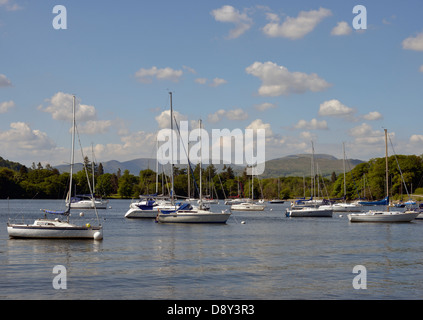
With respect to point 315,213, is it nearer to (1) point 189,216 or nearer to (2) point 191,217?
(2) point 191,217

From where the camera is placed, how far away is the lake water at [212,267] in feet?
91.4

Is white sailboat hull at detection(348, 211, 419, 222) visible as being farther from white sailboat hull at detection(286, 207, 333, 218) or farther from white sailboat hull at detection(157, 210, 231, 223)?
white sailboat hull at detection(157, 210, 231, 223)

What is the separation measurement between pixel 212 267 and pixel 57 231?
22.5 m

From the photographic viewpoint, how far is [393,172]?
654 ft

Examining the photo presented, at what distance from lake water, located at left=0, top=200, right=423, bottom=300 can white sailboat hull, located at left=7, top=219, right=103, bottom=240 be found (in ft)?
2.42

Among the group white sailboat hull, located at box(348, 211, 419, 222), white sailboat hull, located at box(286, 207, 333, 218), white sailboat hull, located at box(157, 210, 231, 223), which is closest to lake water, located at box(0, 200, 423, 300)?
white sailboat hull, located at box(157, 210, 231, 223)

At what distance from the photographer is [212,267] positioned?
120 ft

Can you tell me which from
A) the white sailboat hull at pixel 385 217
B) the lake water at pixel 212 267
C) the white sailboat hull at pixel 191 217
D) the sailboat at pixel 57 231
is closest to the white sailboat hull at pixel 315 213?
the white sailboat hull at pixel 385 217

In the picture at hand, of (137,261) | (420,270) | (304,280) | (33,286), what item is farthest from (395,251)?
(33,286)

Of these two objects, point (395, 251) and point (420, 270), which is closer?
point (420, 270)

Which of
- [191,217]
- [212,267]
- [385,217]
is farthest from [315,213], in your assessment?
[212,267]
